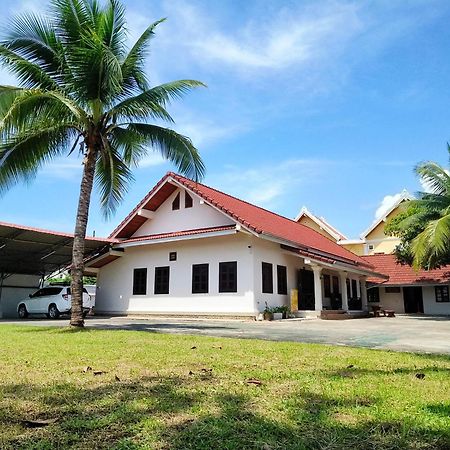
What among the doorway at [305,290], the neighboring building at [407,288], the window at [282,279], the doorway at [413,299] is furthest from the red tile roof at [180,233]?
the doorway at [413,299]

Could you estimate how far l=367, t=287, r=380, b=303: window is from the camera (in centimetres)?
2900

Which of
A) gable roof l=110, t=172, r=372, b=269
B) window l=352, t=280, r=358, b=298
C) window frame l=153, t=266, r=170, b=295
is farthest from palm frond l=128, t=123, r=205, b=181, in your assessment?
window l=352, t=280, r=358, b=298

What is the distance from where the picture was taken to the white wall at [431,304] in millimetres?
26438

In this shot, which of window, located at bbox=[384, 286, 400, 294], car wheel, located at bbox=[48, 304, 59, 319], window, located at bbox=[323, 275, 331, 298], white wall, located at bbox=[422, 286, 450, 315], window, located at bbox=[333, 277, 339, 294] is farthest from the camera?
window, located at bbox=[384, 286, 400, 294]

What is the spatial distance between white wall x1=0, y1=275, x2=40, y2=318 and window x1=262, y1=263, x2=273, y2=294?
12201 mm

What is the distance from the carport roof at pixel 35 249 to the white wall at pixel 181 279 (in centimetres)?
166

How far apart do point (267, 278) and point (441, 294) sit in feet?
47.2

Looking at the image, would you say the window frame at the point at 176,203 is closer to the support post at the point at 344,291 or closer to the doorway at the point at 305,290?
the doorway at the point at 305,290

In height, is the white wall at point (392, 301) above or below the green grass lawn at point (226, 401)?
above

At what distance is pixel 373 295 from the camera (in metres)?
29.1

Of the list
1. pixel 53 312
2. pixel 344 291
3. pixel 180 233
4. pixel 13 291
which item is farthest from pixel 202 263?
pixel 13 291

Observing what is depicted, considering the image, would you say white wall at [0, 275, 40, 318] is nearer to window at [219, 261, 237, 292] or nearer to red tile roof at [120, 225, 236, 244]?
red tile roof at [120, 225, 236, 244]

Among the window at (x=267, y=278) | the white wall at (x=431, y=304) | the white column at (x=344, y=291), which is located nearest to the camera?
the window at (x=267, y=278)

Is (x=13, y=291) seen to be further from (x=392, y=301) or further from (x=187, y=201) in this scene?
(x=392, y=301)
